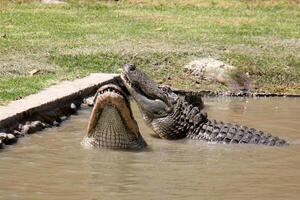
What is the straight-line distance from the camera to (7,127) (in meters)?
10.4

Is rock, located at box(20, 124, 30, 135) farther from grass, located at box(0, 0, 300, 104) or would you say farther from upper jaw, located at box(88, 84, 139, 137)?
upper jaw, located at box(88, 84, 139, 137)

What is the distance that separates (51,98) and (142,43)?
283 inches

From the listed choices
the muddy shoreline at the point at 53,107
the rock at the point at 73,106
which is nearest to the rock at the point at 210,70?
the muddy shoreline at the point at 53,107

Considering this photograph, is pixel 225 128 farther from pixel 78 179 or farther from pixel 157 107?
pixel 78 179

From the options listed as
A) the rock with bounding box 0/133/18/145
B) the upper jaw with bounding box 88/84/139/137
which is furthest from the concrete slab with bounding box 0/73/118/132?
the upper jaw with bounding box 88/84/139/137

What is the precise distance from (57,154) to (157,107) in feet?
7.25

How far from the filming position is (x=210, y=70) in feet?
55.6

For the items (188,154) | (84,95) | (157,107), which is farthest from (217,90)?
(188,154)

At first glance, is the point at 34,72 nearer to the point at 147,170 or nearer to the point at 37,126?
the point at 37,126

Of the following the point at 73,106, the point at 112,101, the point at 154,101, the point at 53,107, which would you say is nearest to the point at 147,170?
the point at 112,101

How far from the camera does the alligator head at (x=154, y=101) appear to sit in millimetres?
11633

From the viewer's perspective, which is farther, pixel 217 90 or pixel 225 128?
pixel 217 90

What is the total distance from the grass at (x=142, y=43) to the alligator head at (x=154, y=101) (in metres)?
1.69

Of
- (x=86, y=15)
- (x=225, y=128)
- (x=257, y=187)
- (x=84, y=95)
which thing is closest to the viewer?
(x=257, y=187)
